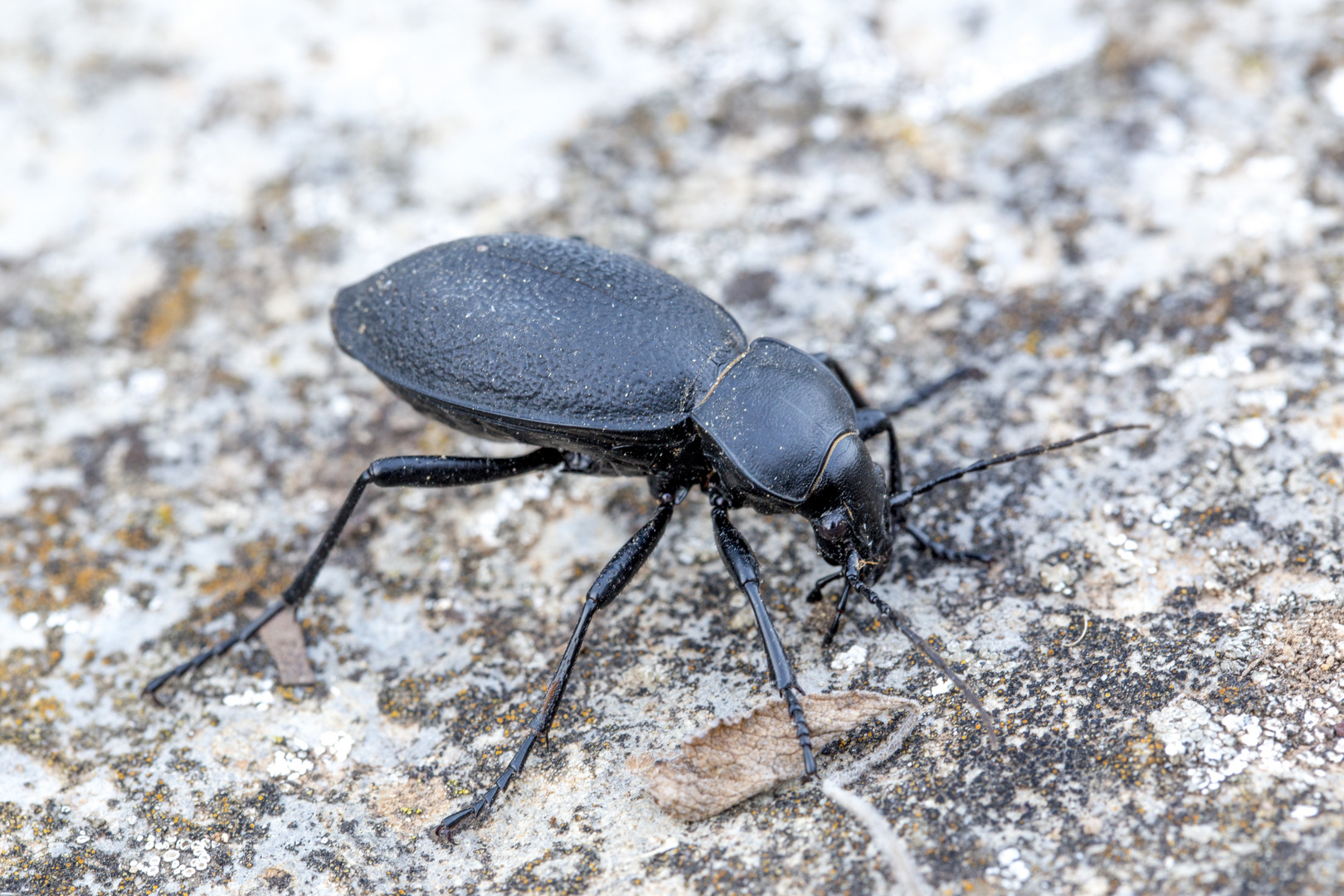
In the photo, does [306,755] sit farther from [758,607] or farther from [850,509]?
[850,509]

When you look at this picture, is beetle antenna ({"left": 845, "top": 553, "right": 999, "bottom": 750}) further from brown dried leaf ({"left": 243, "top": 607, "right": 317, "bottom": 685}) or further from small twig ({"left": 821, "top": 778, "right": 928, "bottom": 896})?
brown dried leaf ({"left": 243, "top": 607, "right": 317, "bottom": 685})

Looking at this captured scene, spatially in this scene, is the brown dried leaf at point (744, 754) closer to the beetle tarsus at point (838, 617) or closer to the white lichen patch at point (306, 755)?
the beetle tarsus at point (838, 617)

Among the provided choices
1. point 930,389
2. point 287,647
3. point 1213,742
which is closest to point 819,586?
point 930,389

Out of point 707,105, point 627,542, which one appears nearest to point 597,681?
point 627,542

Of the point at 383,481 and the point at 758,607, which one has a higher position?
the point at 383,481

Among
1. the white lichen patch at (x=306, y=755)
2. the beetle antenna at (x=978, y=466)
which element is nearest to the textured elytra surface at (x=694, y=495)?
the white lichen patch at (x=306, y=755)

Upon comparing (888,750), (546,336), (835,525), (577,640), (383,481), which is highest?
(546,336)

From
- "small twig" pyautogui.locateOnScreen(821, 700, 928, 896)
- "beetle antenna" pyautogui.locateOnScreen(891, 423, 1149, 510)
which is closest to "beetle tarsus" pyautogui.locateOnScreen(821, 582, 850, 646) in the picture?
"beetle antenna" pyautogui.locateOnScreen(891, 423, 1149, 510)
